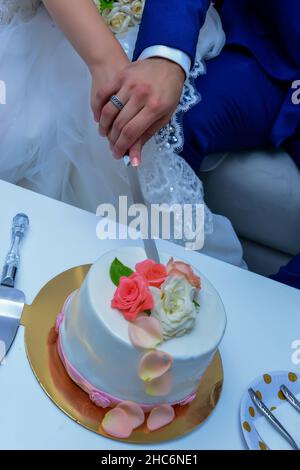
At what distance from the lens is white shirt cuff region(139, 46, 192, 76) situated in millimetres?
916

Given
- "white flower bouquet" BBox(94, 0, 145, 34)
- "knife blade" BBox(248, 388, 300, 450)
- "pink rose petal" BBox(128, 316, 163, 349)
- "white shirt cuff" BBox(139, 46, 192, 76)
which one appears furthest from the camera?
"white flower bouquet" BBox(94, 0, 145, 34)

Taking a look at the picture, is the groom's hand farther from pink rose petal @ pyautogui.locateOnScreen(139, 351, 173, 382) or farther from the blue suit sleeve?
pink rose petal @ pyautogui.locateOnScreen(139, 351, 173, 382)

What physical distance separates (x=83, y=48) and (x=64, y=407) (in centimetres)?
58

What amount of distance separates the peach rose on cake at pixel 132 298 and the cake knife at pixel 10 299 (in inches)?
6.3

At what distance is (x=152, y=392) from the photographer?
0.61 m

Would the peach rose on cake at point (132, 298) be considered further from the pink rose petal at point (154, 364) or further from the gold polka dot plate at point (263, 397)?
the gold polka dot plate at point (263, 397)

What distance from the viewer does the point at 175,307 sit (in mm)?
595
